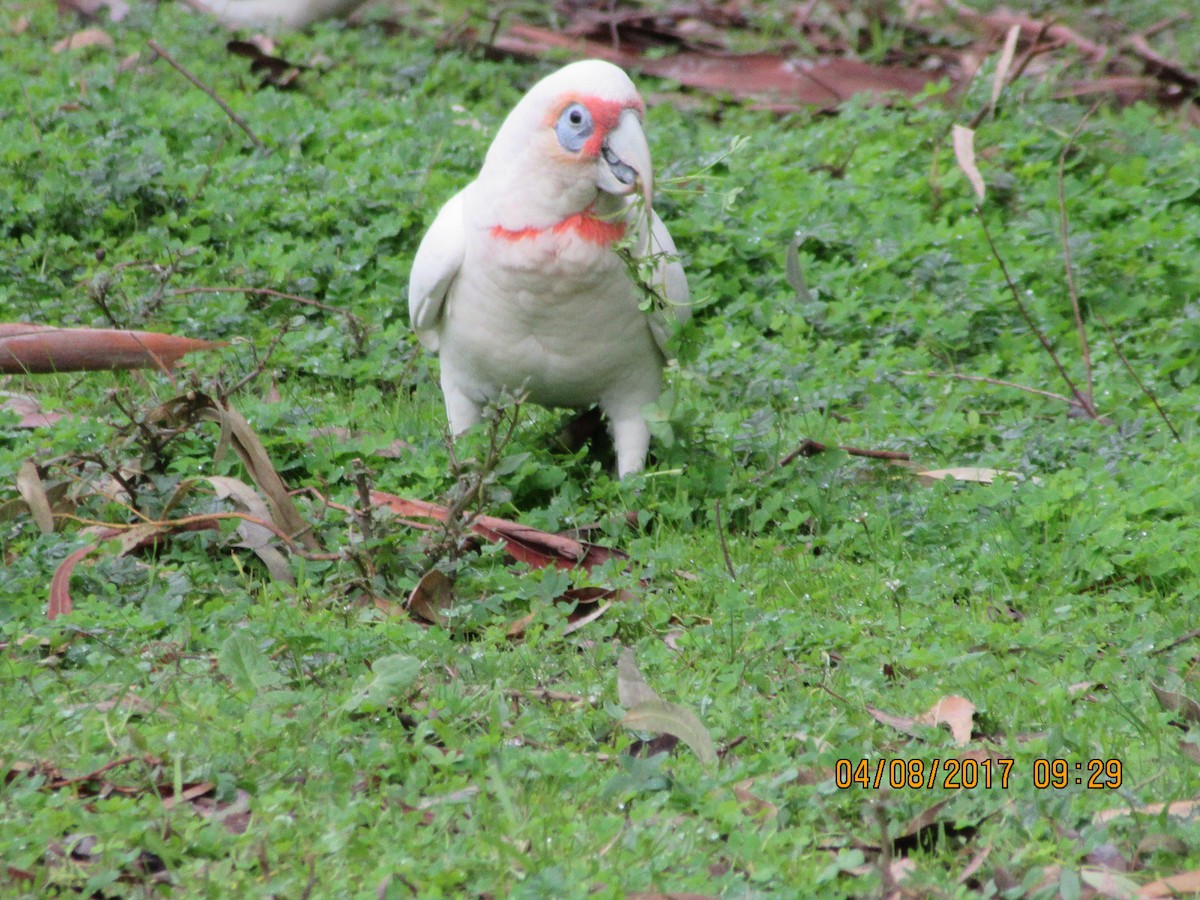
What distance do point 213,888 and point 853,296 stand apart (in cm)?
356

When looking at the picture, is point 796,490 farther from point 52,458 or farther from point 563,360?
point 52,458

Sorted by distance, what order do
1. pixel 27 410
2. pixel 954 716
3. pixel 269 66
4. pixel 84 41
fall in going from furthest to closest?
pixel 84 41 → pixel 269 66 → pixel 27 410 → pixel 954 716

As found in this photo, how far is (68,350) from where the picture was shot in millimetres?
3812

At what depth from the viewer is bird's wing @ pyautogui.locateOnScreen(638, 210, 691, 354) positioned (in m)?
3.56

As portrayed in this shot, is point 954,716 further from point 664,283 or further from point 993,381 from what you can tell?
point 993,381

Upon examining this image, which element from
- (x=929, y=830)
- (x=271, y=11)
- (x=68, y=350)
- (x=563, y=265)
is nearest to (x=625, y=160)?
(x=563, y=265)

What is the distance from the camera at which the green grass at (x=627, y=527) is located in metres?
2.30

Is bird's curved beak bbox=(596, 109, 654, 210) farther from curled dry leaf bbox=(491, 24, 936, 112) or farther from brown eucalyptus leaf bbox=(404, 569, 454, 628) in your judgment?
curled dry leaf bbox=(491, 24, 936, 112)

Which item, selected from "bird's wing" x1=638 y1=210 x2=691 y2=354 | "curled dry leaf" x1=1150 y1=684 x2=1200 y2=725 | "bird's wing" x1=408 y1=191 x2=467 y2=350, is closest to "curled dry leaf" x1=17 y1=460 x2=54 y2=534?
"bird's wing" x1=408 y1=191 x2=467 y2=350

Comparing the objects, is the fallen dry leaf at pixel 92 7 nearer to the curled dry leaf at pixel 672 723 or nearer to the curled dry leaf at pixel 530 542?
the curled dry leaf at pixel 530 542

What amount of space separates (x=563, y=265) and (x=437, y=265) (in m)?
0.42

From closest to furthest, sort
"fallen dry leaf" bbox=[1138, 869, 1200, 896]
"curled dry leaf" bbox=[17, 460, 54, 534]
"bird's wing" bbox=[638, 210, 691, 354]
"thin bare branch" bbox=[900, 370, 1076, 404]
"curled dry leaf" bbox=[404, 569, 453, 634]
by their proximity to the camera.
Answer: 1. "fallen dry leaf" bbox=[1138, 869, 1200, 896]
2. "curled dry leaf" bbox=[404, 569, 453, 634]
3. "curled dry leaf" bbox=[17, 460, 54, 534]
4. "bird's wing" bbox=[638, 210, 691, 354]
5. "thin bare branch" bbox=[900, 370, 1076, 404]

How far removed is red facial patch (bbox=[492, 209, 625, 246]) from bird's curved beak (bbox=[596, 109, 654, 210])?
103mm

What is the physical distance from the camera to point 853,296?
511cm
